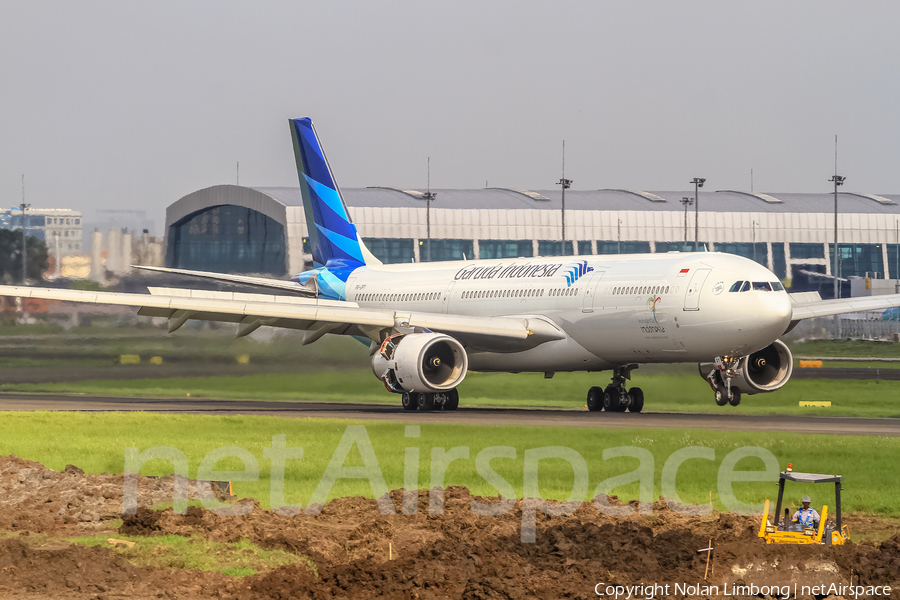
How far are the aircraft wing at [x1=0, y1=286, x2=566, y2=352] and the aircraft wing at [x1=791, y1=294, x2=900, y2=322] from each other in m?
6.39

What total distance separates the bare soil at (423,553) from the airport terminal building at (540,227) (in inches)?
2779

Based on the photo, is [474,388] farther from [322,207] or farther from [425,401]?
[322,207]

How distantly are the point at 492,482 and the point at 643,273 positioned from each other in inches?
598

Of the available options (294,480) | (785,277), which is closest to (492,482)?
(294,480)

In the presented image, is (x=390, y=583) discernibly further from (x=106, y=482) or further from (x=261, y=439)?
(x=261, y=439)

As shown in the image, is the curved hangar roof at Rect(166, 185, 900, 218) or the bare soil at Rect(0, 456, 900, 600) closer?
the bare soil at Rect(0, 456, 900, 600)

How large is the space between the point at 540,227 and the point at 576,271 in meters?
62.7

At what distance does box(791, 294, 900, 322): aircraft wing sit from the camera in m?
33.4

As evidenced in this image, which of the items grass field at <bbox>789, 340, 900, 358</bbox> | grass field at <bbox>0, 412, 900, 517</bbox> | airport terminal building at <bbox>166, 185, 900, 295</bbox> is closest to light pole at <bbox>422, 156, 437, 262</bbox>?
airport terminal building at <bbox>166, 185, 900, 295</bbox>

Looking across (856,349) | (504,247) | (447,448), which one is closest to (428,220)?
(504,247)

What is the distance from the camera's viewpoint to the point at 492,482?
58.5 feet

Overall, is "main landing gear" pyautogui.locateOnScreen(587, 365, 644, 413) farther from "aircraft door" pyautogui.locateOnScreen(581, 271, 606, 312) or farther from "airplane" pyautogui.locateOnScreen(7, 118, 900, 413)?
"aircraft door" pyautogui.locateOnScreen(581, 271, 606, 312)

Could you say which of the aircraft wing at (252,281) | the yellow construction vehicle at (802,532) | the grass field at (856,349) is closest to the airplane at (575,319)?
the aircraft wing at (252,281)

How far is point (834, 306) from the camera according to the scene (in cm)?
3428
